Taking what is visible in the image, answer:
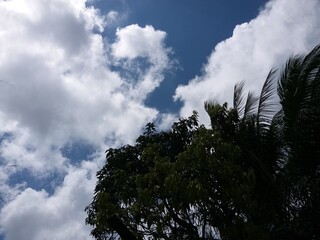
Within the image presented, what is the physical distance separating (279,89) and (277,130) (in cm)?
97

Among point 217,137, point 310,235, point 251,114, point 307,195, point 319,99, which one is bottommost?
point 310,235

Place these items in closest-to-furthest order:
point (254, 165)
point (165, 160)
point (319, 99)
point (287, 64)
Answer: point (319, 99) → point (287, 64) → point (165, 160) → point (254, 165)

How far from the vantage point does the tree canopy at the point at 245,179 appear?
802 cm

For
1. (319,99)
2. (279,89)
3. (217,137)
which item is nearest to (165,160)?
(217,137)

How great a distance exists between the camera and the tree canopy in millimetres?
8023

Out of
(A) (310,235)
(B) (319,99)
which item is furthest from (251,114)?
(A) (310,235)

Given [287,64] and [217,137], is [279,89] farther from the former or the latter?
[217,137]

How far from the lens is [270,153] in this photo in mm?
9734

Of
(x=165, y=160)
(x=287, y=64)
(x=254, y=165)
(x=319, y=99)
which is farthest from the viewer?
(x=254, y=165)

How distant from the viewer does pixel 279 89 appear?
8664mm

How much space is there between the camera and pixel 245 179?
27.7 feet

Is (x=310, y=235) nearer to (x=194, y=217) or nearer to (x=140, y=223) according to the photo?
(x=194, y=217)

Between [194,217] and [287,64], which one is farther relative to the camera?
[194,217]

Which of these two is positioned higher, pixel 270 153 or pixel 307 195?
pixel 270 153
